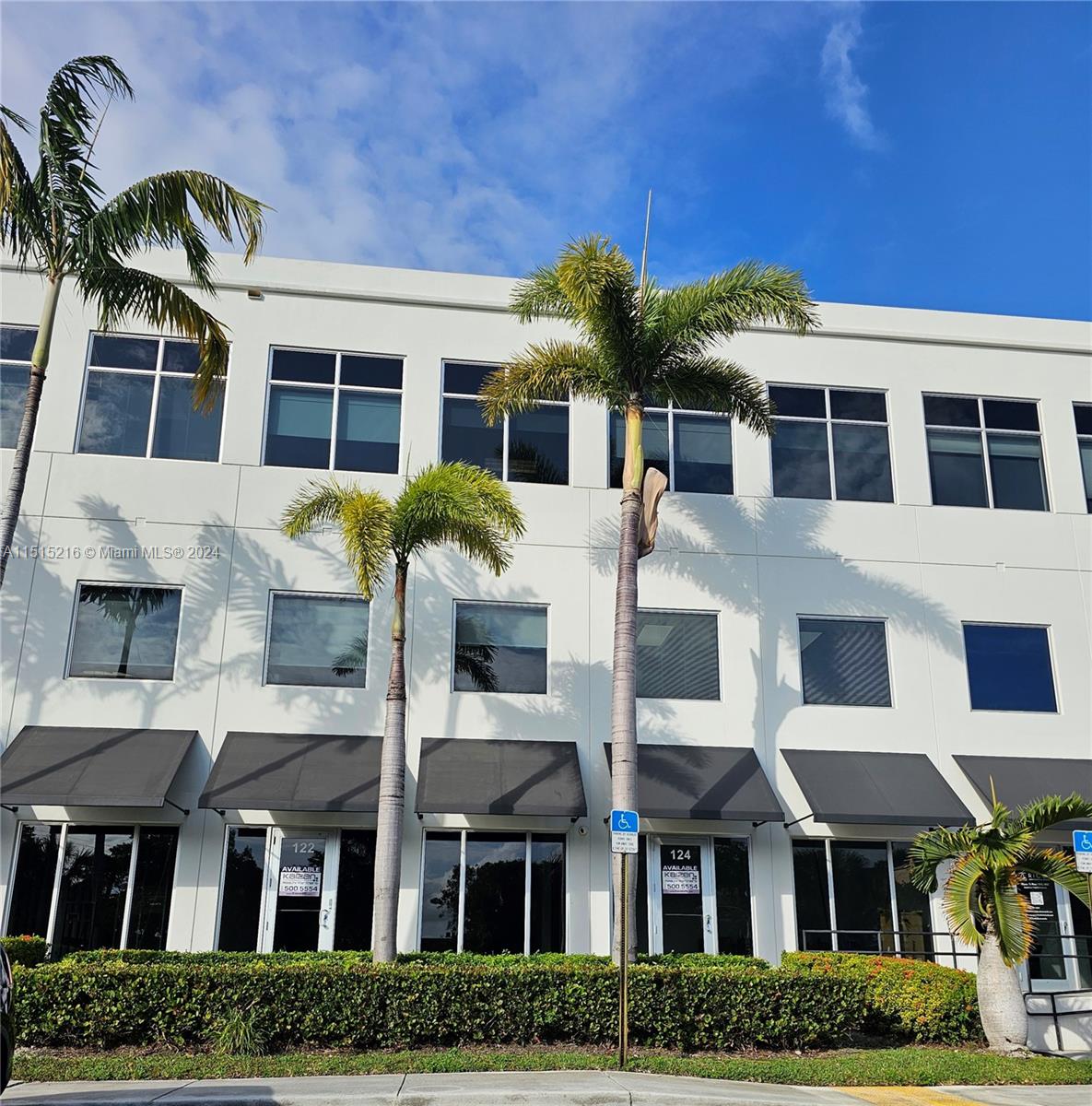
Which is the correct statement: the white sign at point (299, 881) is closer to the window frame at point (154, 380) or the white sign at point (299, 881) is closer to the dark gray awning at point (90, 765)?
the dark gray awning at point (90, 765)

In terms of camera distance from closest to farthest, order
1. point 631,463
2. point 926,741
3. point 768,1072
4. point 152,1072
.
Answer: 1. point 152,1072
2. point 768,1072
3. point 631,463
4. point 926,741

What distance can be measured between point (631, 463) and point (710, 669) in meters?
4.57

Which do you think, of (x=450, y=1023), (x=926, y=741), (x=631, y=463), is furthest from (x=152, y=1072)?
(x=926, y=741)

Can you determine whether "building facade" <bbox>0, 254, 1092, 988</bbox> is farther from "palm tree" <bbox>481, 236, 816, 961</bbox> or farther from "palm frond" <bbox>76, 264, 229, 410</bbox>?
"palm frond" <bbox>76, 264, 229, 410</bbox>

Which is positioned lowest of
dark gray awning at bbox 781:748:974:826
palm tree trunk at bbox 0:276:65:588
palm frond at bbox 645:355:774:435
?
dark gray awning at bbox 781:748:974:826

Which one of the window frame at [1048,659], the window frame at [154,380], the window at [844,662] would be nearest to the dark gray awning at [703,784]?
the window at [844,662]

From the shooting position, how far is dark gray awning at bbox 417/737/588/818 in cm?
1645

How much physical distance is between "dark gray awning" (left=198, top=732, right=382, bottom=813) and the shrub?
2805 millimetres

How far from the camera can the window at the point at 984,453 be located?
21000 mm

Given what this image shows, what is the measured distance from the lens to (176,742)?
1714 centimetres

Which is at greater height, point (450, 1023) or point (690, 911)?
point (690, 911)

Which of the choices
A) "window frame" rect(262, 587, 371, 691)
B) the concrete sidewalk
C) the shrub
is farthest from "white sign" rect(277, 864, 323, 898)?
the concrete sidewalk

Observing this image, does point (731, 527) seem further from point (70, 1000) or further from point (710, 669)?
point (70, 1000)

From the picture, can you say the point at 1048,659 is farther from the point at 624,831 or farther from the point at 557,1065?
the point at 557,1065
